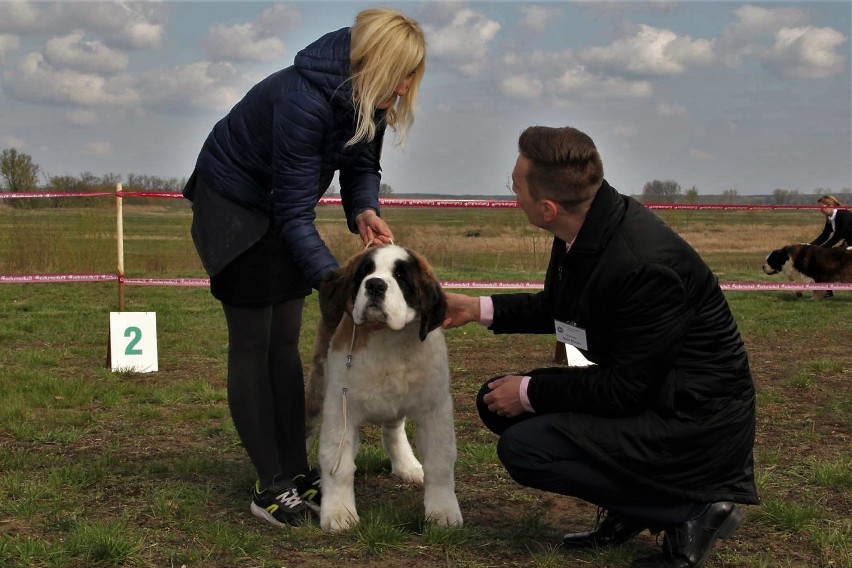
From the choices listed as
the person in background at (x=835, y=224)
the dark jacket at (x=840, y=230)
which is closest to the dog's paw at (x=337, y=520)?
the person in background at (x=835, y=224)

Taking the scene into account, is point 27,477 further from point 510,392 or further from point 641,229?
point 641,229

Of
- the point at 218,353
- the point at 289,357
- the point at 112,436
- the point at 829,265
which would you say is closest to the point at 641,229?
the point at 289,357

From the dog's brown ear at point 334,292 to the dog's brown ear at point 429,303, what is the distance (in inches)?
11.8

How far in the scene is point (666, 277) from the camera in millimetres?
2924

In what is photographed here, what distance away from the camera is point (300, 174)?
345 centimetres

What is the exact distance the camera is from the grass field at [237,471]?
3.34 meters

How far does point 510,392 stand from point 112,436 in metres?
2.94

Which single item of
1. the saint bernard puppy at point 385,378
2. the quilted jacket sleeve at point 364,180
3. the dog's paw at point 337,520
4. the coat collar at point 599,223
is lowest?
the dog's paw at point 337,520

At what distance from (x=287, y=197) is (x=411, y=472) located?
5.50ft

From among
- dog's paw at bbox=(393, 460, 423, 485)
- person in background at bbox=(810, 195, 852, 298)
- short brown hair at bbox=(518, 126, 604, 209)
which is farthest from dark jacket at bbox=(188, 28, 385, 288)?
person in background at bbox=(810, 195, 852, 298)

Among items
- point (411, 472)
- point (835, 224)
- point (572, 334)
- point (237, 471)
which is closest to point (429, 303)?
point (572, 334)

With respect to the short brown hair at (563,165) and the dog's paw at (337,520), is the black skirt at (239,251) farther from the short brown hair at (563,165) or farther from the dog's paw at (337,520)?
the short brown hair at (563,165)

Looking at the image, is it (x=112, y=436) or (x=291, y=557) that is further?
(x=112, y=436)

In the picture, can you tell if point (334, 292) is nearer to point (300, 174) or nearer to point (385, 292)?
point (385, 292)
